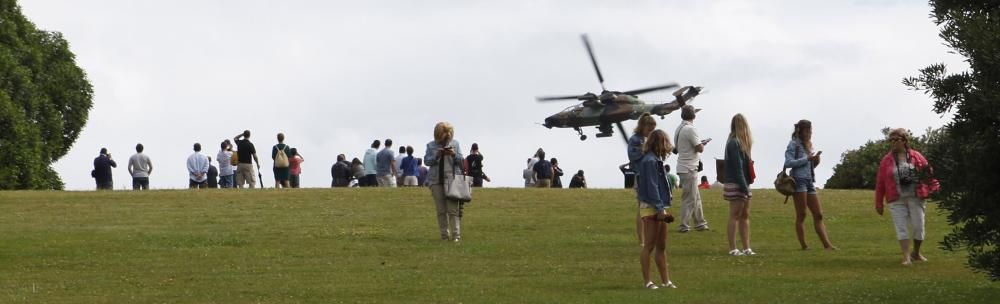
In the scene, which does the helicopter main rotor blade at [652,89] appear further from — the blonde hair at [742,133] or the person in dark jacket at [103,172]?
the blonde hair at [742,133]

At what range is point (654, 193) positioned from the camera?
19.2 metres

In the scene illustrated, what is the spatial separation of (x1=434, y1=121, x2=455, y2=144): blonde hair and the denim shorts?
5338mm

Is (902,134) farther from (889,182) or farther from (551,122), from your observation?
(551,122)

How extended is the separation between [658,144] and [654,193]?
22.1 inches

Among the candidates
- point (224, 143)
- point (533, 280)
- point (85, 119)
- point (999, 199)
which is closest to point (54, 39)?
point (85, 119)

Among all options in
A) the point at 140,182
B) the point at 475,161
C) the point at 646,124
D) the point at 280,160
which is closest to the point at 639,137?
the point at 646,124

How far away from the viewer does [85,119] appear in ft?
238

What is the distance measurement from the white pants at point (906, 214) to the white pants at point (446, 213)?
7082 millimetres

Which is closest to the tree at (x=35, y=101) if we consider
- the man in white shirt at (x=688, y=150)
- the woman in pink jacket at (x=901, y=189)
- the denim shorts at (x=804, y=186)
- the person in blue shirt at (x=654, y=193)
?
the man in white shirt at (x=688, y=150)

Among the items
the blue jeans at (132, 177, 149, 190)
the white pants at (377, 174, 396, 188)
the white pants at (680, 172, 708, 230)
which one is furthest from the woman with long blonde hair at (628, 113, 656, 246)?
the blue jeans at (132, 177, 149, 190)

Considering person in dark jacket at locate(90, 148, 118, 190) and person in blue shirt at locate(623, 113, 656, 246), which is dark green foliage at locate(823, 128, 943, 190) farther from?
person in blue shirt at locate(623, 113, 656, 246)

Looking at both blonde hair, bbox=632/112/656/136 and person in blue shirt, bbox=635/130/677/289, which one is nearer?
person in blue shirt, bbox=635/130/677/289

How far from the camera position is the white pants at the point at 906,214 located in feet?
73.0

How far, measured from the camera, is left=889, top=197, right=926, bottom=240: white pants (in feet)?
73.0
